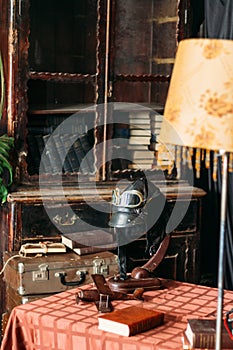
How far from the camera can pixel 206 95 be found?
85.9 inches

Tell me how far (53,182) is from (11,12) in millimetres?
1048

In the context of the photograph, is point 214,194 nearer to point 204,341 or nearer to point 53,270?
point 53,270

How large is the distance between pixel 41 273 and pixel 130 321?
→ 1.28m

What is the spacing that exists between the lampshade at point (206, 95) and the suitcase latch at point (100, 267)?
1.88 m

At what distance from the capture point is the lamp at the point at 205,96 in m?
2.17

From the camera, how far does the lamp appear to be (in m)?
2.17

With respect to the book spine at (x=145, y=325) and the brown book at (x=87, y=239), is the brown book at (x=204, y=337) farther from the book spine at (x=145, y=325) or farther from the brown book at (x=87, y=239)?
the brown book at (x=87, y=239)

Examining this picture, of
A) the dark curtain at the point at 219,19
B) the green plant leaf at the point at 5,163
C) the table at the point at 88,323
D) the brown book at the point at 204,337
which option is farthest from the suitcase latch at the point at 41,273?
the dark curtain at the point at 219,19

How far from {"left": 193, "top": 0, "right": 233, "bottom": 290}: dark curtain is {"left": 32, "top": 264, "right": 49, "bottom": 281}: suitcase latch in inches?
45.5

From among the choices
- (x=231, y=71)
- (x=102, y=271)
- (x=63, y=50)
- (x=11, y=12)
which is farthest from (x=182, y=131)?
(x=63, y=50)

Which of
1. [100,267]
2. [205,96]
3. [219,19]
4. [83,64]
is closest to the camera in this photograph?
[205,96]


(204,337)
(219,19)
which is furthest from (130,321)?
(219,19)

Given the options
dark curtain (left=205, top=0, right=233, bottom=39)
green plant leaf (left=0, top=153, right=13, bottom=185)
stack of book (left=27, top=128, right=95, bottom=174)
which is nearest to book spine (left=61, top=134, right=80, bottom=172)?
stack of book (left=27, top=128, right=95, bottom=174)


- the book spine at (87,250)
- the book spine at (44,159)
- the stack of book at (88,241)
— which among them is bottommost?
the book spine at (87,250)
